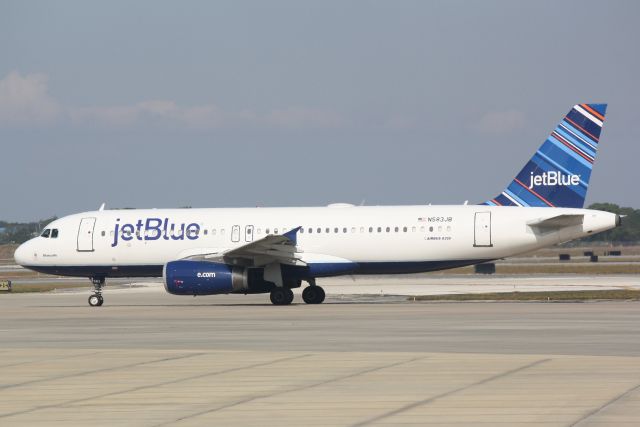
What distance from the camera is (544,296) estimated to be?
125 ft

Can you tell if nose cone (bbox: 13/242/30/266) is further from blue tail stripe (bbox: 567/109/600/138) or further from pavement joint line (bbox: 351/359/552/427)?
pavement joint line (bbox: 351/359/552/427)

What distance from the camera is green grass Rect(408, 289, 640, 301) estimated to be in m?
36.9

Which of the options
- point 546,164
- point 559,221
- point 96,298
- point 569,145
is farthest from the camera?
point 96,298

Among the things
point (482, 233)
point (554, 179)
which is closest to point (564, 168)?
point (554, 179)

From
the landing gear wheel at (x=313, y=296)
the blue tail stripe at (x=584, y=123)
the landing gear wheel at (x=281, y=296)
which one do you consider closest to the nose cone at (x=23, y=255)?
the landing gear wheel at (x=281, y=296)

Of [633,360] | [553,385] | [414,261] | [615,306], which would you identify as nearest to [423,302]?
[414,261]

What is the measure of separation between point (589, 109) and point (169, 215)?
14872 millimetres

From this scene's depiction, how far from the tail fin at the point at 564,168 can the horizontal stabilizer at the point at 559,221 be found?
5.51 ft

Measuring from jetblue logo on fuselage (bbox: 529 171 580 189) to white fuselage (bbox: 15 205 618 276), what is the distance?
47.8 inches

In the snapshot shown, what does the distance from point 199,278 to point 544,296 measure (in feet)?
38.1

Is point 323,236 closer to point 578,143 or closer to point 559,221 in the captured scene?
point 559,221

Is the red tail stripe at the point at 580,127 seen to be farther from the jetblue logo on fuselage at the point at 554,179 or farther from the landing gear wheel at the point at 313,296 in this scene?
the landing gear wheel at the point at 313,296

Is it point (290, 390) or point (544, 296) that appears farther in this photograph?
point (544, 296)

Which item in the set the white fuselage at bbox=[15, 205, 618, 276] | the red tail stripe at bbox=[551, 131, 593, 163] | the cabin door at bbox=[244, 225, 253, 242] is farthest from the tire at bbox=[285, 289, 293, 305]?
the red tail stripe at bbox=[551, 131, 593, 163]
